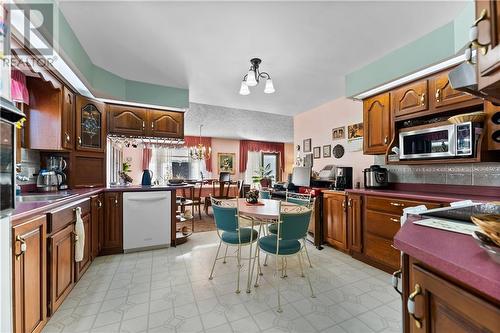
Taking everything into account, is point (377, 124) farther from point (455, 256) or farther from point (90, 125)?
point (90, 125)

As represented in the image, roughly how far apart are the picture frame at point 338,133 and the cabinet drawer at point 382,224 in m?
1.53

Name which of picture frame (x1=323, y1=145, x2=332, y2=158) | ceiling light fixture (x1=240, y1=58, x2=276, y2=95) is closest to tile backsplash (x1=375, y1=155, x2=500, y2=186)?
picture frame (x1=323, y1=145, x2=332, y2=158)

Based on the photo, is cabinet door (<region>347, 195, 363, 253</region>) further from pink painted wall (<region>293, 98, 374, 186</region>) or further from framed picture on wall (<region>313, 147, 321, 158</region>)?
framed picture on wall (<region>313, 147, 321, 158</region>)

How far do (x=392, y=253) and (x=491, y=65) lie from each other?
2228 millimetres

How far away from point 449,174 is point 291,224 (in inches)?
75.2

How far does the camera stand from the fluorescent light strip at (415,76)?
2.06m

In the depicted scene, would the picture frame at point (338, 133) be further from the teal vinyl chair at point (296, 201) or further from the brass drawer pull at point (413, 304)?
the brass drawer pull at point (413, 304)

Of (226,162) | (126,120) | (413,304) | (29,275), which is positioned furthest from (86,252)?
(226,162)

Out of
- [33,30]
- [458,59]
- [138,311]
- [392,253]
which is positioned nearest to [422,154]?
[458,59]

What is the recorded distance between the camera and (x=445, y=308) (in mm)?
615

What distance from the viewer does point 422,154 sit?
2.35m

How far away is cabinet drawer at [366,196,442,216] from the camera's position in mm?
2172

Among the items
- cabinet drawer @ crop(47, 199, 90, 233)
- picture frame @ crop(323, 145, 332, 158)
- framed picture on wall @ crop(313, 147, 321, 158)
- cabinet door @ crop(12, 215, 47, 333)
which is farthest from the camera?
framed picture on wall @ crop(313, 147, 321, 158)

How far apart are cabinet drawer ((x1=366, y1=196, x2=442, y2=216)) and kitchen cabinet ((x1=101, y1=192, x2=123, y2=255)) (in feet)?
10.2
